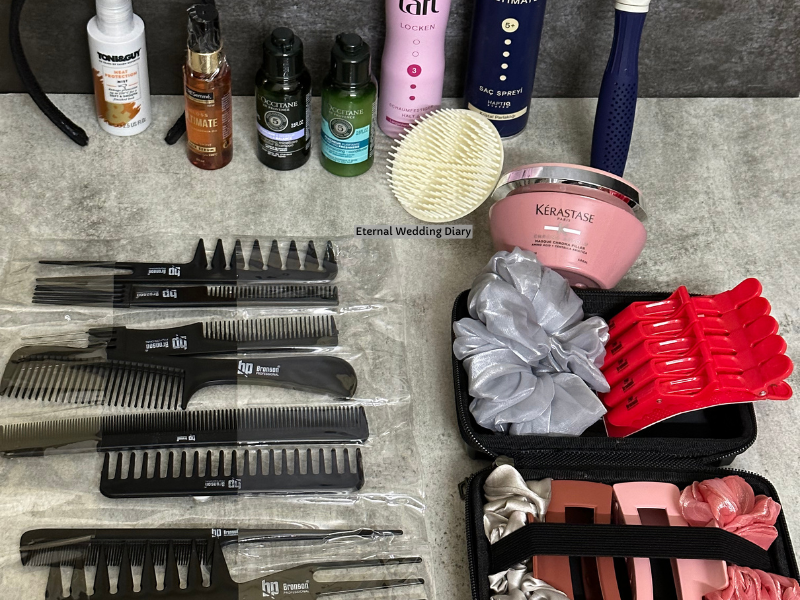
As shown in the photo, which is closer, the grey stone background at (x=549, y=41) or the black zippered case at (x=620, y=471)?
the black zippered case at (x=620, y=471)

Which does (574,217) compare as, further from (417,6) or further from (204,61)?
(204,61)

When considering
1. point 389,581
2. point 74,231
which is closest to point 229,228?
point 74,231

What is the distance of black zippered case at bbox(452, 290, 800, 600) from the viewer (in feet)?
2.20

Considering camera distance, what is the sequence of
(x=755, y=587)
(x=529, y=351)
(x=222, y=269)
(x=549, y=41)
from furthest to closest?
(x=549, y=41) < (x=222, y=269) < (x=529, y=351) < (x=755, y=587)

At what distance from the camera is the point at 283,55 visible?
87cm

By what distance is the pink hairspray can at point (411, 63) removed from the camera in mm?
918

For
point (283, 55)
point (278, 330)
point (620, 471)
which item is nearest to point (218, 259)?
point (278, 330)

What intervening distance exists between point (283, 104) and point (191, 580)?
48cm

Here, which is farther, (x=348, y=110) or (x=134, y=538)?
(x=348, y=110)

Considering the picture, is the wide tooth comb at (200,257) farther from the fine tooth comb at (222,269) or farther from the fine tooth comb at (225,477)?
the fine tooth comb at (225,477)

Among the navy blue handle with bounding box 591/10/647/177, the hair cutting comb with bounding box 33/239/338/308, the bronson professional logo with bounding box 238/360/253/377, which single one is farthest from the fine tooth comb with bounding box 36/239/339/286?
the navy blue handle with bounding box 591/10/647/177

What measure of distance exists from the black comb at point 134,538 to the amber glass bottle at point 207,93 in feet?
1.44

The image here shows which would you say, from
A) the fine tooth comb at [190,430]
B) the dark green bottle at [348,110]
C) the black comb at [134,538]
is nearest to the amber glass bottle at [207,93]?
the dark green bottle at [348,110]

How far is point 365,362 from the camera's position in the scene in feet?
2.76
